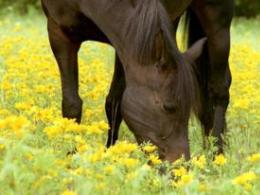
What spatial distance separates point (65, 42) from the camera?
5559 mm

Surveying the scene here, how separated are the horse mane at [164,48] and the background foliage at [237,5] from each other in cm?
1877

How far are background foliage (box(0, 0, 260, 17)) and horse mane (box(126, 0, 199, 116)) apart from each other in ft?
61.6

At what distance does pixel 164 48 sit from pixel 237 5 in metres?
20.1

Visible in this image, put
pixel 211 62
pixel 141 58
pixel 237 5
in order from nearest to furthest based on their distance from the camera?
pixel 141 58, pixel 211 62, pixel 237 5

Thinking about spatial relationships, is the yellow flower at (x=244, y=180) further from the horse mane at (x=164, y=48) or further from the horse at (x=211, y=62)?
the horse at (x=211, y=62)

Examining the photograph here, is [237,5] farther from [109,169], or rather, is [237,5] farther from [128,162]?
[109,169]

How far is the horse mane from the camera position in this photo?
169 inches

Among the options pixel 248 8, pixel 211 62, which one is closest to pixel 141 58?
pixel 211 62

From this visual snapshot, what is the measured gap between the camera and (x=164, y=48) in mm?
4297

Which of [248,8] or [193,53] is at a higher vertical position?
[193,53]

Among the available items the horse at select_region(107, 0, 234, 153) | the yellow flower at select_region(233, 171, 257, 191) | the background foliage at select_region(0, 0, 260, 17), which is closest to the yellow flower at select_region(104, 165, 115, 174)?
the yellow flower at select_region(233, 171, 257, 191)

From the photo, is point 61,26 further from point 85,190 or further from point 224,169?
point 85,190

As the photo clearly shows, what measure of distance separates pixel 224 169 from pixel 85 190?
1.95 m

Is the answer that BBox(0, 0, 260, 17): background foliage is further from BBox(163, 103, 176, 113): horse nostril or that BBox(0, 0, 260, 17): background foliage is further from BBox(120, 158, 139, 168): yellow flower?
BBox(120, 158, 139, 168): yellow flower
